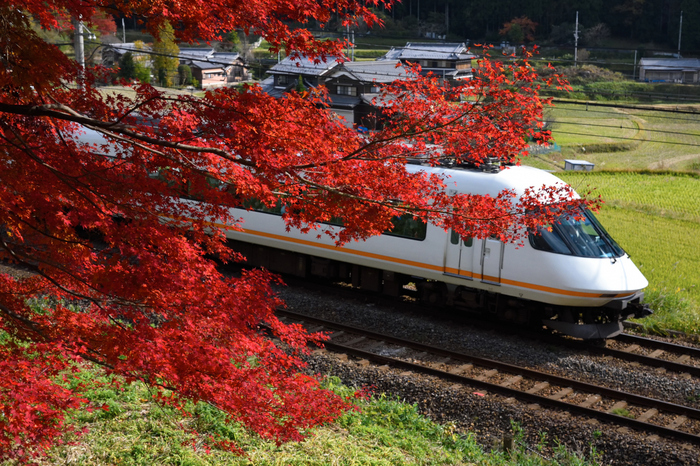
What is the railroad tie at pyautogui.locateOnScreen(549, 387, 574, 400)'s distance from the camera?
9.12m

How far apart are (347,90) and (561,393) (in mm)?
29949

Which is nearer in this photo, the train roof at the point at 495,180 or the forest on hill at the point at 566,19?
the train roof at the point at 495,180

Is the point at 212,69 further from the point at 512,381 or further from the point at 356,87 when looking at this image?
the point at 512,381

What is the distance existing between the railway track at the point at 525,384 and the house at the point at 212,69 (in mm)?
41673

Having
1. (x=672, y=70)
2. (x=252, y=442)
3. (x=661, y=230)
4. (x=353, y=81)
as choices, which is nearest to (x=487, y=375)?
(x=252, y=442)

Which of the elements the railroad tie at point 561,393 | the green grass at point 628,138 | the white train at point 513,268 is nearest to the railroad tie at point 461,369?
the railroad tie at point 561,393

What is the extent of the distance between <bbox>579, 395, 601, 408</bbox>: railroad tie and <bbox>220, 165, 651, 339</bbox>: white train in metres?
1.56

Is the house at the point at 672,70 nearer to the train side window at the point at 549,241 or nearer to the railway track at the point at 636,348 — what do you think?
the railway track at the point at 636,348

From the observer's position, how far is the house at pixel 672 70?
175 ft

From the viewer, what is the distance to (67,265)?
5.96m

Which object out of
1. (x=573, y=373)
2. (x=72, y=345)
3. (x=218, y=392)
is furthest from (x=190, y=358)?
(x=573, y=373)

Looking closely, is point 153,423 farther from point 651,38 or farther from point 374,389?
point 651,38

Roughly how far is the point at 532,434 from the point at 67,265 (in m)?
5.88

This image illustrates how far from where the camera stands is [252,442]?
692 cm
